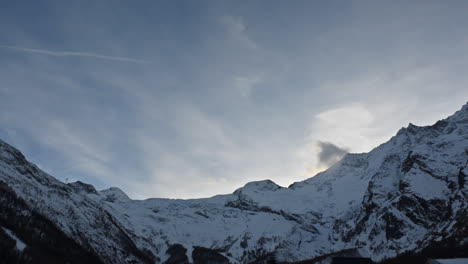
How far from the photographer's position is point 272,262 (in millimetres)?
87438

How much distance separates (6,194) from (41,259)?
47.0 m

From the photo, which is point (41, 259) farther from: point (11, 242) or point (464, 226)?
point (464, 226)

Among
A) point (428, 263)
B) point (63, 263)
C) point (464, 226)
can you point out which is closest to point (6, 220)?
point (63, 263)

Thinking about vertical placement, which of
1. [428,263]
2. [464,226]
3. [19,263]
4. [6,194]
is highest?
[464,226]

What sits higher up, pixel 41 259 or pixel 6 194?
pixel 6 194

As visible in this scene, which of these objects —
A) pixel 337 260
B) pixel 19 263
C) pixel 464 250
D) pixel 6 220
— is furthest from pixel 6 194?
pixel 464 250

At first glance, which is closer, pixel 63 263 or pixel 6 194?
→ pixel 63 263

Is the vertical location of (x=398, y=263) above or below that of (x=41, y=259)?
above

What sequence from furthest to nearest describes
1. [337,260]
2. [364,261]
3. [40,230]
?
[40,230] → [337,260] → [364,261]

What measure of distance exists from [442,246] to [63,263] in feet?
588

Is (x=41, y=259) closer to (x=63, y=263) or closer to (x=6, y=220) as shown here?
(x=63, y=263)

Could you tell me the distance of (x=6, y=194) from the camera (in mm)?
199125

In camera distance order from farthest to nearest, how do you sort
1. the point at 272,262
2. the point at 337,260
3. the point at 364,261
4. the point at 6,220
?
the point at 6,220
the point at 337,260
the point at 364,261
the point at 272,262

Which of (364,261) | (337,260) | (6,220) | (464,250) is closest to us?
(364,261)
